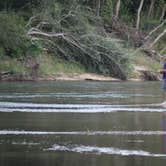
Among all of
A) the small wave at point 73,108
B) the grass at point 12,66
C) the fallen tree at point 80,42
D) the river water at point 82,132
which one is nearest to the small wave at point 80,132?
the river water at point 82,132

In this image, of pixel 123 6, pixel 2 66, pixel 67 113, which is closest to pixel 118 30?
pixel 123 6

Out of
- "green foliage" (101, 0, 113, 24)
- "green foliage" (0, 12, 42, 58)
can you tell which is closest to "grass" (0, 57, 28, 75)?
"green foliage" (0, 12, 42, 58)

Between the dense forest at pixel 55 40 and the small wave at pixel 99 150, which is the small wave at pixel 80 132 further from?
the dense forest at pixel 55 40

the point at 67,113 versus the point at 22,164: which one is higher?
the point at 22,164

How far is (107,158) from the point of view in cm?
1005

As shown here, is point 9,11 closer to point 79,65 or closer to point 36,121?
point 79,65

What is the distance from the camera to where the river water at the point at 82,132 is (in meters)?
10.0

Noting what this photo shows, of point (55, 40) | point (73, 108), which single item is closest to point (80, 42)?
point (55, 40)

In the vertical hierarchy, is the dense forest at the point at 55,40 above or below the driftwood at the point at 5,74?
above

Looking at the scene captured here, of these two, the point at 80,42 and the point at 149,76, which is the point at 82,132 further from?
the point at 149,76

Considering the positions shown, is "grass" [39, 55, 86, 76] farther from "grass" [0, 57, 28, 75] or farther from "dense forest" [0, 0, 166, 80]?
"grass" [0, 57, 28, 75]

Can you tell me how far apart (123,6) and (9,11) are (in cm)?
1904

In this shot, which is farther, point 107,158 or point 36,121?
point 36,121

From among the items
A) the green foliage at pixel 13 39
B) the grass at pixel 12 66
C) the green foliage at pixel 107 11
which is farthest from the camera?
the green foliage at pixel 107 11
